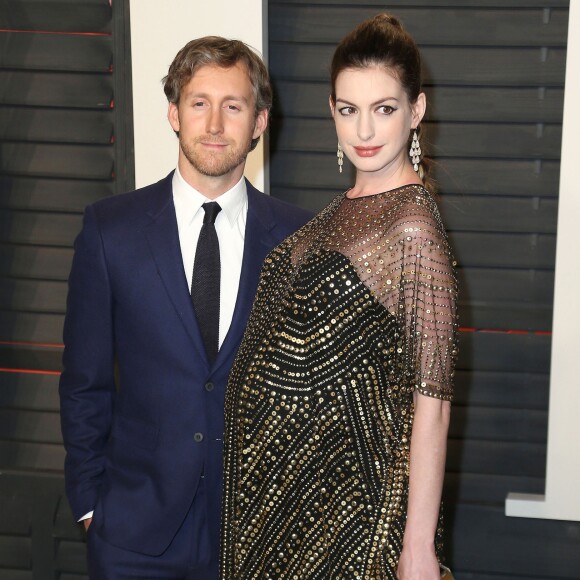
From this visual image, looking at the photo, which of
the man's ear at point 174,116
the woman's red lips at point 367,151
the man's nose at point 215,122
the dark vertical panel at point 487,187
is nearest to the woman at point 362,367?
the woman's red lips at point 367,151

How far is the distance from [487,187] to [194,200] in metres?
1.04

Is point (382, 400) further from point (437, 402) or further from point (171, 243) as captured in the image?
point (171, 243)

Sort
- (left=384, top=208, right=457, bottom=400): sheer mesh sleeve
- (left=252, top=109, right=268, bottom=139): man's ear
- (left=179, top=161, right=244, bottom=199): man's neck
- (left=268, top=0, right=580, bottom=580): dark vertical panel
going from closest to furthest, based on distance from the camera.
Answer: (left=384, top=208, right=457, bottom=400): sheer mesh sleeve → (left=179, top=161, right=244, bottom=199): man's neck → (left=252, top=109, right=268, bottom=139): man's ear → (left=268, top=0, right=580, bottom=580): dark vertical panel

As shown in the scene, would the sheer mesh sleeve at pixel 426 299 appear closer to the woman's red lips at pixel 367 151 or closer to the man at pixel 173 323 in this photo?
the woman's red lips at pixel 367 151

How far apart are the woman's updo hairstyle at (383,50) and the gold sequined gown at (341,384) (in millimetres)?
212

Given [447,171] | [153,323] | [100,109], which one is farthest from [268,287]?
[100,109]

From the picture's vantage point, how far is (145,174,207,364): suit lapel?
2.09 meters

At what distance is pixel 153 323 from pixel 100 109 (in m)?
1.13

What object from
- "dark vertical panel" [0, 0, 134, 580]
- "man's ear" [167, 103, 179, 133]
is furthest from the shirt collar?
"dark vertical panel" [0, 0, 134, 580]

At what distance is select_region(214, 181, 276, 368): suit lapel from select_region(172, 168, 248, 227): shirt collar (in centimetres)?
4

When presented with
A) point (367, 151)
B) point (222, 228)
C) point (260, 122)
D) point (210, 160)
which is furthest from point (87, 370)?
point (367, 151)

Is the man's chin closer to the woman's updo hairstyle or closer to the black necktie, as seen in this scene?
the black necktie

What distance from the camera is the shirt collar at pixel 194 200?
86.3 inches

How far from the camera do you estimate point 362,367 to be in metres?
1.70
